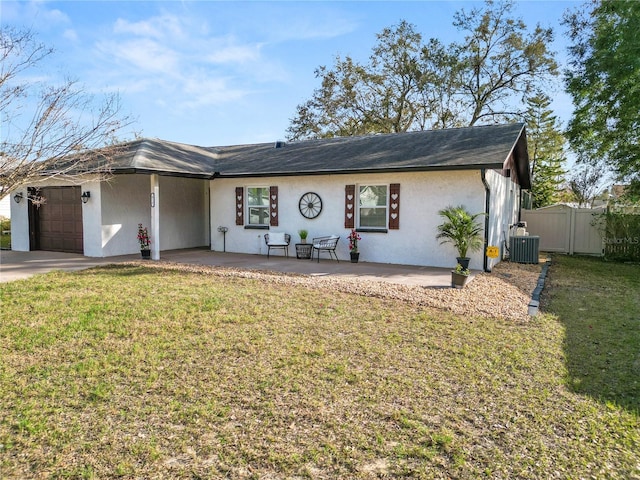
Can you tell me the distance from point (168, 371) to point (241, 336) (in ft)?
3.64

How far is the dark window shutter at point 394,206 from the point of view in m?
10.9

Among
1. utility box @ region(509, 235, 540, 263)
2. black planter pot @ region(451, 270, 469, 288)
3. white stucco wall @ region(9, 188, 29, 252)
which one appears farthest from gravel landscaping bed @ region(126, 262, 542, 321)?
white stucco wall @ region(9, 188, 29, 252)

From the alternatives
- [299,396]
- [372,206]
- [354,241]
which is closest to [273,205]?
[354,241]

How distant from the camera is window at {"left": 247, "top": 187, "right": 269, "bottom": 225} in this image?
13.1 m

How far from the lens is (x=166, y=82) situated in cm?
1388

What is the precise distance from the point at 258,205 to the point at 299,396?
33.4ft

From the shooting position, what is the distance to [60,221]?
1313cm

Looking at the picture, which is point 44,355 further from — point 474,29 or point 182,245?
point 474,29

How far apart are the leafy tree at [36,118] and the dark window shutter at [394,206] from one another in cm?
662

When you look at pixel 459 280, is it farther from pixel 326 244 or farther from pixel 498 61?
pixel 498 61

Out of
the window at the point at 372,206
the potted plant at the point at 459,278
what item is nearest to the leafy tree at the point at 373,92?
the window at the point at 372,206

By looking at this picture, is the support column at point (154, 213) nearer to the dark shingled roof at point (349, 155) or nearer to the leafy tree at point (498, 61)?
the dark shingled roof at point (349, 155)

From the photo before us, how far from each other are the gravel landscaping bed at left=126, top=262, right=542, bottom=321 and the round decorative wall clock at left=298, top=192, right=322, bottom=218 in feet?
10.6

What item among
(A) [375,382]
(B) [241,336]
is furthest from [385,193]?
(A) [375,382]
